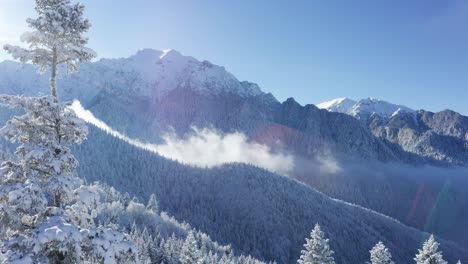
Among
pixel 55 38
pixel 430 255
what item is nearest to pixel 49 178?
pixel 55 38

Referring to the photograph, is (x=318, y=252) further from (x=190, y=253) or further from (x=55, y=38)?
(x=55, y=38)

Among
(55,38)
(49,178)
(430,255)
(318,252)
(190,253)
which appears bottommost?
(190,253)

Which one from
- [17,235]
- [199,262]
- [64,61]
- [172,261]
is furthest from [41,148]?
[172,261]

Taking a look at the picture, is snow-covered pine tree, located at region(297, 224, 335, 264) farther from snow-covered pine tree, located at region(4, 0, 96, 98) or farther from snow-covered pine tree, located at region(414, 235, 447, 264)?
snow-covered pine tree, located at region(4, 0, 96, 98)

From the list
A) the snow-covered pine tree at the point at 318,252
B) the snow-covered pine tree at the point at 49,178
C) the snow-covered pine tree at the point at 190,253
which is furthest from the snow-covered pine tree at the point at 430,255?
the snow-covered pine tree at the point at 49,178

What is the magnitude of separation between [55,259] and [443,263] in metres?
41.9

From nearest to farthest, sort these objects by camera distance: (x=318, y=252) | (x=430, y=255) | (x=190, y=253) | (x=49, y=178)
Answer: (x=49, y=178) < (x=430, y=255) < (x=318, y=252) < (x=190, y=253)

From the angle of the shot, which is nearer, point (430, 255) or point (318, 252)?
point (430, 255)

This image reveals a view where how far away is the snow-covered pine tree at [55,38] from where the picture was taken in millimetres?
15375

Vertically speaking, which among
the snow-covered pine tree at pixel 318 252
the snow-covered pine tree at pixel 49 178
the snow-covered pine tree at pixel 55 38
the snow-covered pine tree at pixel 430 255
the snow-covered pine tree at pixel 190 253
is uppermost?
the snow-covered pine tree at pixel 55 38

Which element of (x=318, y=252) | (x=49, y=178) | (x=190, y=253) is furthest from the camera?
(x=190, y=253)

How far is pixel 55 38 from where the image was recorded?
15.9m

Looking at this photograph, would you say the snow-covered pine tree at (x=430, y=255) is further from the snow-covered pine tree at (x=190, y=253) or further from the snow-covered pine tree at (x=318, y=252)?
the snow-covered pine tree at (x=190, y=253)

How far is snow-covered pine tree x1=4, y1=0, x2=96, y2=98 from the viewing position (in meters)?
15.4
